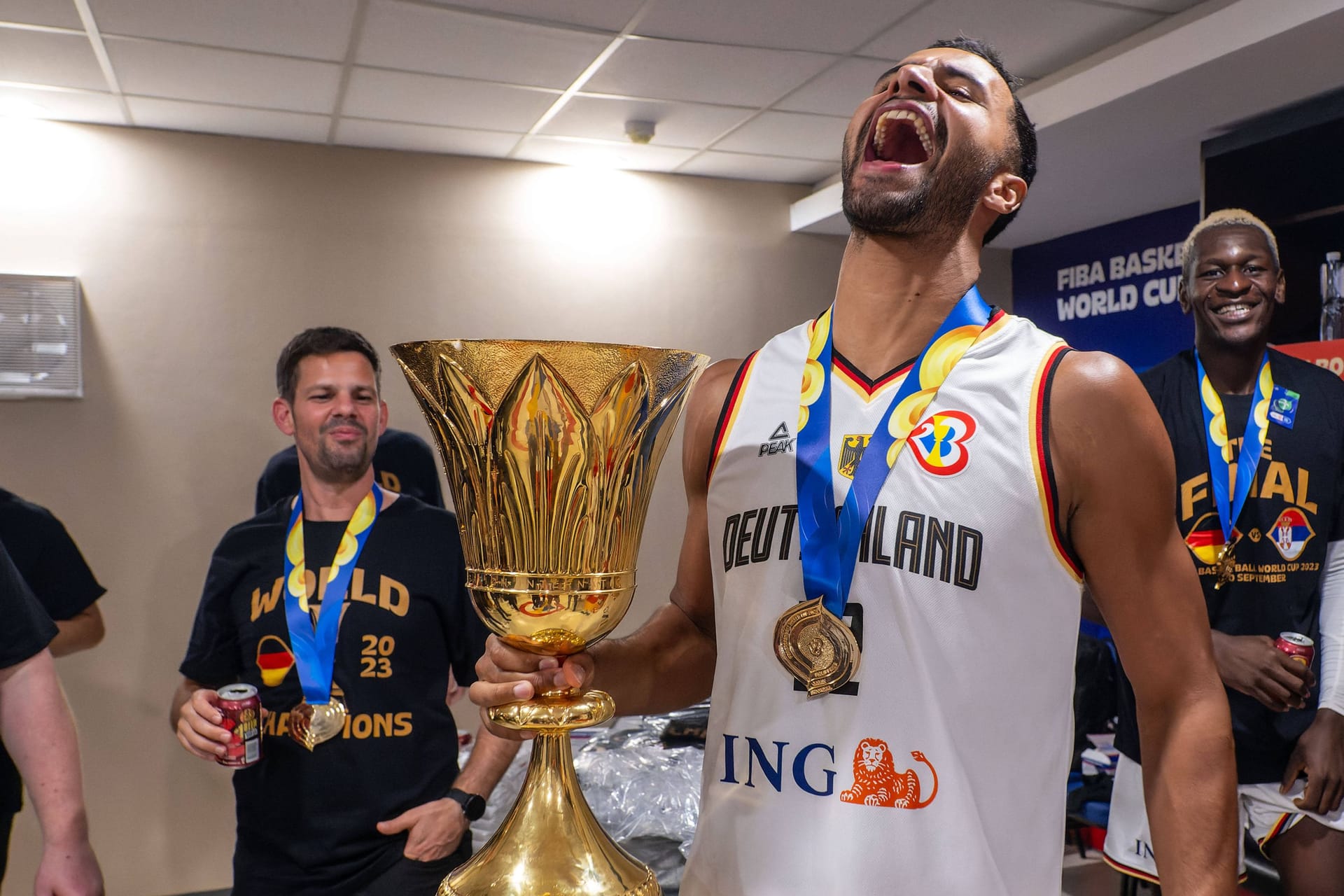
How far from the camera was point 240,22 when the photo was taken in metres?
3.17

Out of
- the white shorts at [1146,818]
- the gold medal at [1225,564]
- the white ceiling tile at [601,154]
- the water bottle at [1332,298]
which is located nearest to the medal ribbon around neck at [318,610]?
the white shorts at [1146,818]

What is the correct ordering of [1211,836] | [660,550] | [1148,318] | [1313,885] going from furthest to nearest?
[660,550] < [1148,318] < [1313,885] < [1211,836]

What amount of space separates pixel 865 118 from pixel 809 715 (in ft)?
2.17

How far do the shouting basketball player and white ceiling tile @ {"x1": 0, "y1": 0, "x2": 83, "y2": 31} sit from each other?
2889 mm

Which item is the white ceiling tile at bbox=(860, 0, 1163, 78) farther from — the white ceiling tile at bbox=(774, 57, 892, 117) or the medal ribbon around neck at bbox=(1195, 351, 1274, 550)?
the medal ribbon around neck at bbox=(1195, 351, 1274, 550)

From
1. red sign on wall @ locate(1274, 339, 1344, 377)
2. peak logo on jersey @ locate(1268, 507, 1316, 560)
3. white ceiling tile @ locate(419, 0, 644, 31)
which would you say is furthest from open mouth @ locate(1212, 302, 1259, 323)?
white ceiling tile @ locate(419, 0, 644, 31)

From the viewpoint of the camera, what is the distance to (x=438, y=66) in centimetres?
357

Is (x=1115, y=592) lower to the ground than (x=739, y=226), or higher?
lower

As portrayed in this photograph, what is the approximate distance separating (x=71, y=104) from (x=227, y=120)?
539 millimetres

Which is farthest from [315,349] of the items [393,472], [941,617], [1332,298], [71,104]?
[1332,298]

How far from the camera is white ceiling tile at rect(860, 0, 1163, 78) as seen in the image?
3080 mm

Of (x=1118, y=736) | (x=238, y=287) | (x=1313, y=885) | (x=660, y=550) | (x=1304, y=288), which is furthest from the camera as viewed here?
(x=660, y=550)

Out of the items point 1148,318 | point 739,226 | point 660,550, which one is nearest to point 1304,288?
point 1148,318

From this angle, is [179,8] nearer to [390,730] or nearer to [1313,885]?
[390,730]
